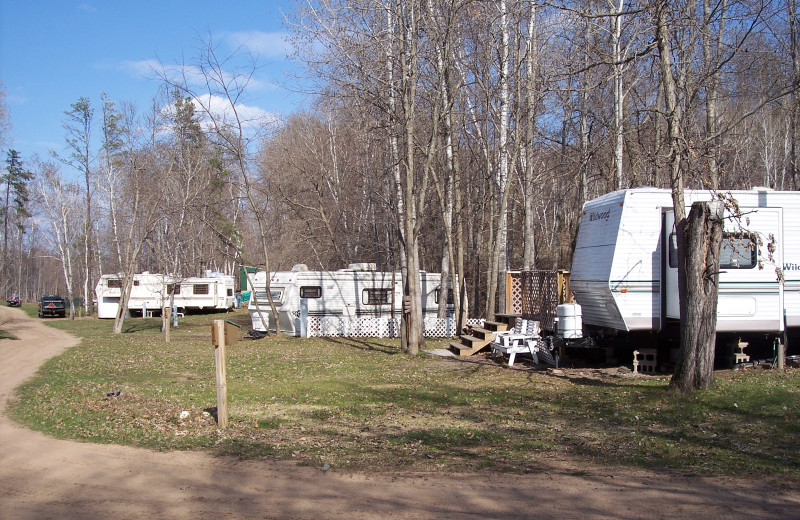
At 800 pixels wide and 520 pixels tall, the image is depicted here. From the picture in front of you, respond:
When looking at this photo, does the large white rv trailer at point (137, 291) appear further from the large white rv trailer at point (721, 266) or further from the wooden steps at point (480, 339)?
the large white rv trailer at point (721, 266)

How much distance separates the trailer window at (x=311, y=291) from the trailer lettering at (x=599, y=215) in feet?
40.5

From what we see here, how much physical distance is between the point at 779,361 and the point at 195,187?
87.2 ft

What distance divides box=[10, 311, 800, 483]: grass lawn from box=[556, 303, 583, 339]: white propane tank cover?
0.72m

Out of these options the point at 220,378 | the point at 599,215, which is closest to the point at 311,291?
the point at 599,215

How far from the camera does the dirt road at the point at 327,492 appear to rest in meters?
5.01

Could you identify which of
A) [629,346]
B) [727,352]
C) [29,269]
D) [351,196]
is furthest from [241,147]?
[29,269]

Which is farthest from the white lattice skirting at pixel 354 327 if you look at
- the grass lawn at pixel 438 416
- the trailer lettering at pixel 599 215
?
the trailer lettering at pixel 599 215

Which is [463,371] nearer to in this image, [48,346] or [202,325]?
[48,346]

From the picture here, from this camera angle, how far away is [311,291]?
76.6ft

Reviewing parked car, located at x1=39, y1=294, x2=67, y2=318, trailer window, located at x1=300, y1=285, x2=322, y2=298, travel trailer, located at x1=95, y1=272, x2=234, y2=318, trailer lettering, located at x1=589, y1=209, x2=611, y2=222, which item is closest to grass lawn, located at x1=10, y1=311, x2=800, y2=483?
trailer lettering, located at x1=589, y1=209, x2=611, y2=222

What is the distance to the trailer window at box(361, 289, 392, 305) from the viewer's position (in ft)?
78.0

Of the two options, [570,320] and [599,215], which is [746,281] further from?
[570,320]

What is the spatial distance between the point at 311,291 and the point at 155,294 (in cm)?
1796

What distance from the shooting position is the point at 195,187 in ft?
104
